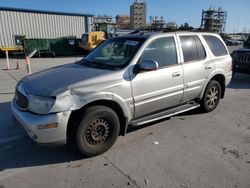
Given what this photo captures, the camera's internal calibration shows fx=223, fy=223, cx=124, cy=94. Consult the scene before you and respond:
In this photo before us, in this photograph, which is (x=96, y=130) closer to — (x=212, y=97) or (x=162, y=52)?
(x=162, y=52)

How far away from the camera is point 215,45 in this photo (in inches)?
200

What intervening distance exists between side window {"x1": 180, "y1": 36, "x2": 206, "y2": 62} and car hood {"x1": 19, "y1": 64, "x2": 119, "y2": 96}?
1.76 metres

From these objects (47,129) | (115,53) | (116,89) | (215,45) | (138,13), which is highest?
(138,13)

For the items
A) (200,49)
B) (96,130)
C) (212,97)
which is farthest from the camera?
(212,97)

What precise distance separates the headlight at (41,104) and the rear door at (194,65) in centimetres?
258

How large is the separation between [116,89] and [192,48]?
2.10 metres

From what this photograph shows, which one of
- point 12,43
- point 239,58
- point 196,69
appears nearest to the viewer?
point 196,69

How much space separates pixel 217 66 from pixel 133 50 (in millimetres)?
2259

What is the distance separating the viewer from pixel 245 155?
135 inches

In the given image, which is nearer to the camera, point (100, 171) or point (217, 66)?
point (100, 171)

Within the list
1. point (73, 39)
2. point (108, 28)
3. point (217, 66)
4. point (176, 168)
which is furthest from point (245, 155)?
point (108, 28)

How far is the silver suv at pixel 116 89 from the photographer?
9.72 feet

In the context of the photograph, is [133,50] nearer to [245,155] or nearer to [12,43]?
[245,155]

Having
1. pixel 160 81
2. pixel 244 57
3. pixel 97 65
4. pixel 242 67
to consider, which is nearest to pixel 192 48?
pixel 160 81
